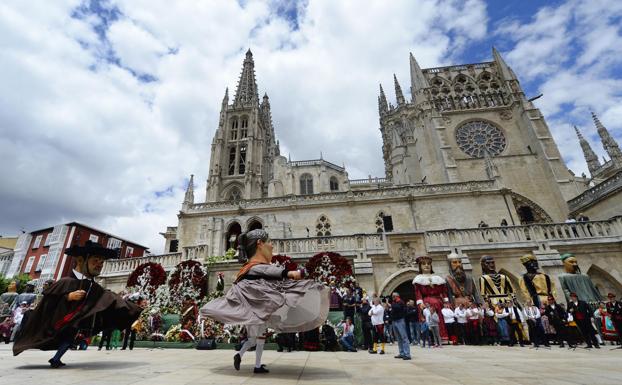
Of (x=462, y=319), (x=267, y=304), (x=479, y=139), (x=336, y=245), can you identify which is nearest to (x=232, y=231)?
(x=336, y=245)

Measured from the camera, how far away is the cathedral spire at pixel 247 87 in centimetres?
5291

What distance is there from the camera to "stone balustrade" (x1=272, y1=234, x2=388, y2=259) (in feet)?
46.9

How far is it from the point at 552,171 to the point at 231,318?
3279cm

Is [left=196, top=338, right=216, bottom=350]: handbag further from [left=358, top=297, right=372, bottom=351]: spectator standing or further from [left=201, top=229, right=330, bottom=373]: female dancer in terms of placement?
[left=201, top=229, right=330, bottom=373]: female dancer

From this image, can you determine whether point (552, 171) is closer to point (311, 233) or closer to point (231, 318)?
point (311, 233)

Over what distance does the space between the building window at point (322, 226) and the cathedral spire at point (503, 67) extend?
29.4 m

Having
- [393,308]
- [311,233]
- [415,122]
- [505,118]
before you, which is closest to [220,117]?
[415,122]

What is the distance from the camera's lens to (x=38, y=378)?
324 centimetres

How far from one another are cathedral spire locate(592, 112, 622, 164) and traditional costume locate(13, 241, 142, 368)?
5020 cm

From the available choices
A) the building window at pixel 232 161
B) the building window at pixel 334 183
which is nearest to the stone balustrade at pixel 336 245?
the building window at pixel 334 183

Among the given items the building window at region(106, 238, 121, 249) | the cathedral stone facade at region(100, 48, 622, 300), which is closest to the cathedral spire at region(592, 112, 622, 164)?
the cathedral stone facade at region(100, 48, 622, 300)

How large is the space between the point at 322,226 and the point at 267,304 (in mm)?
18690

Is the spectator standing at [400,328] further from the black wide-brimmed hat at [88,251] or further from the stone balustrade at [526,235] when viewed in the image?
the stone balustrade at [526,235]

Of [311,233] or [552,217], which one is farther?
[552,217]
